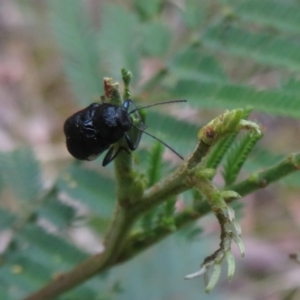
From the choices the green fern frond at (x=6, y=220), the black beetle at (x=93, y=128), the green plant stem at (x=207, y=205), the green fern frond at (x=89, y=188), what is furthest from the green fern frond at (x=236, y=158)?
the green fern frond at (x=6, y=220)

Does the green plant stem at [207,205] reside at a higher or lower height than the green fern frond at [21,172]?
lower

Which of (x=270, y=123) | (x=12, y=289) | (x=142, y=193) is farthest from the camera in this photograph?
(x=270, y=123)

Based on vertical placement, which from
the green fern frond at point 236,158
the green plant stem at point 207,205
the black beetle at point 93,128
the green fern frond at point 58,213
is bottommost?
the green plant stem at point 207,205

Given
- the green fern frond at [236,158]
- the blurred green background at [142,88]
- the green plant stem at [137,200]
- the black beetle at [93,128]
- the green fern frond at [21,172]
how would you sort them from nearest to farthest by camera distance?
the green plant stem at [137,200] → the green fern frond at [236,158] → the black beetle at [93,128] → the blurred green background at [142,88] → the green fern frond at [21,172]

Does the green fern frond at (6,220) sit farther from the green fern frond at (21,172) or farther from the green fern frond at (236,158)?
the green fern frond at (236,158)

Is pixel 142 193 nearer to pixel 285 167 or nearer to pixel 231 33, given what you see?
pixel 285 167

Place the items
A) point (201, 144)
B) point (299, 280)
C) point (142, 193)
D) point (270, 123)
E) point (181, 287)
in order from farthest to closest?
point (270, 123)
point (299, 280)
point (181, 287)
point (142, 193)
point (201, 144)

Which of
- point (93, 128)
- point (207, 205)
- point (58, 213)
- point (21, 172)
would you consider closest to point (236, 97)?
point (93, 128)

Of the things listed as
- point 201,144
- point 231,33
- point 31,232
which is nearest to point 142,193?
point 201,144

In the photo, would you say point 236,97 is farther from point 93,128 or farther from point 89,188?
point 89,188

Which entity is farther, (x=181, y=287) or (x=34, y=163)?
(x=181, y=287)
